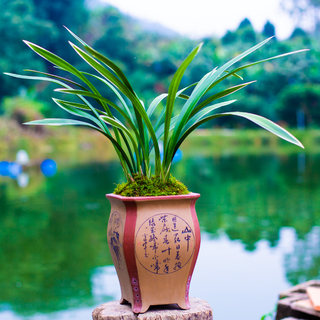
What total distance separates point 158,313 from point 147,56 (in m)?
28.6

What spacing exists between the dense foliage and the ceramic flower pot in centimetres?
2111

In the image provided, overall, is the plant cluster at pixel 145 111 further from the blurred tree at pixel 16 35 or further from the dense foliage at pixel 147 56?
the blurred tree at pixel 16 35

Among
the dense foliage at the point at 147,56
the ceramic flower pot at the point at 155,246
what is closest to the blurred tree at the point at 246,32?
the dense foliage at the point at 147,56

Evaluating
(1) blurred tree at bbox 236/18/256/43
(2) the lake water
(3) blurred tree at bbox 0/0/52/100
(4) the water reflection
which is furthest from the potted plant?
(1) blurred tree at bbox 236/18/256/43

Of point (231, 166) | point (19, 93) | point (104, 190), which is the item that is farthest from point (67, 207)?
point (19, 93)

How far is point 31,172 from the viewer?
39.1 ft

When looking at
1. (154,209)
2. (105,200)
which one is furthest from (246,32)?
(154,209)

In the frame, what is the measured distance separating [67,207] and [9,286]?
3365 millimetres

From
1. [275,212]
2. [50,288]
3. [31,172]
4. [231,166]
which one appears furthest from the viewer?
[231,166]

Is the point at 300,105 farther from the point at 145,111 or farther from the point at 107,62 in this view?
the point at 107,62

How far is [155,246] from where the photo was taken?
1.22 m

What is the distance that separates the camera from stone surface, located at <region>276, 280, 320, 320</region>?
166 centimetres

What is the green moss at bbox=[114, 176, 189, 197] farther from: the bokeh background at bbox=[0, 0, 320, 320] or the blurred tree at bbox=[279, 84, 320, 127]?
the blurred tree at bbox=[279, 84, 320, 127]

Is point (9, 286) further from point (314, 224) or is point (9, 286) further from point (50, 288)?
point (314, 224)
